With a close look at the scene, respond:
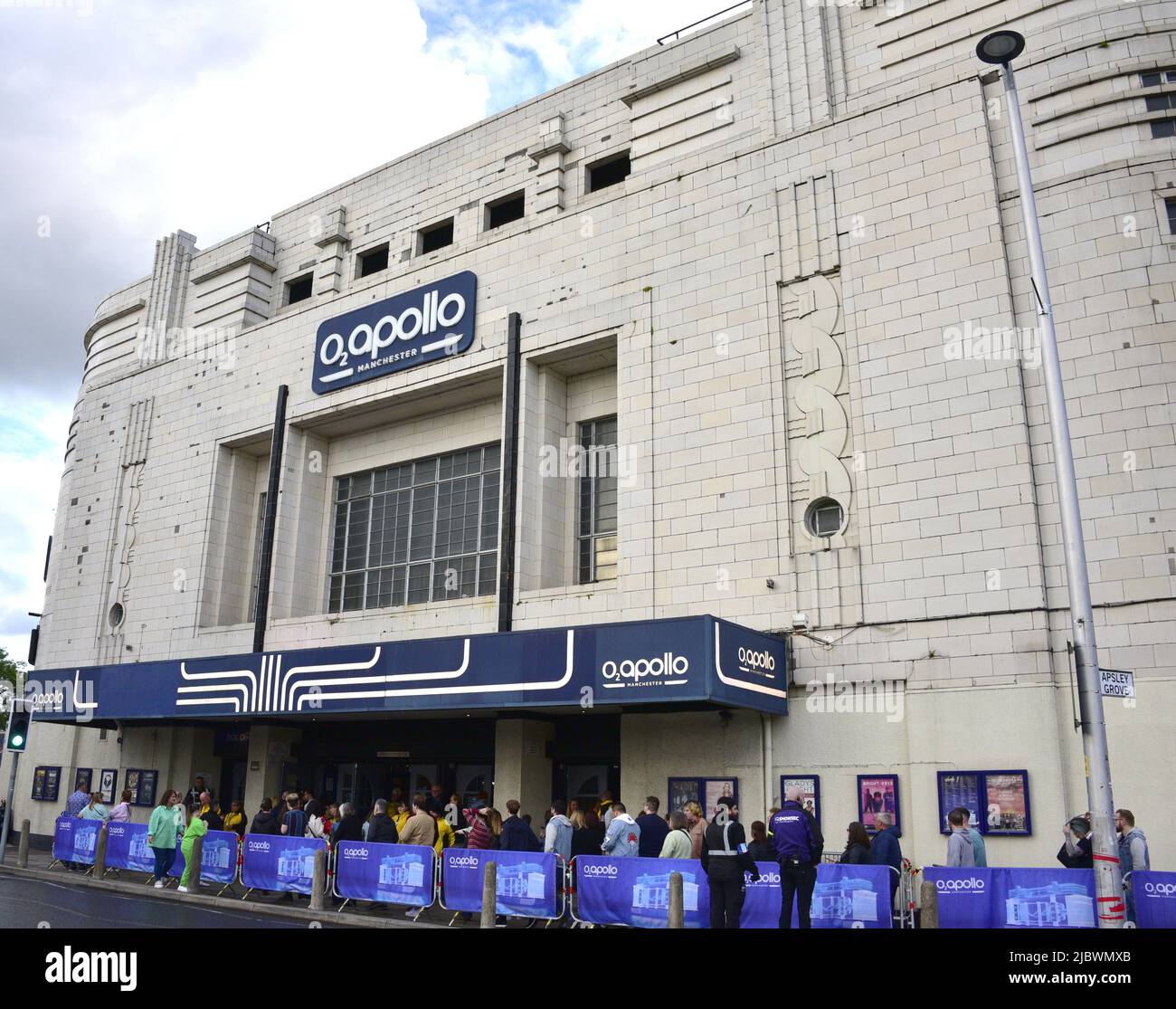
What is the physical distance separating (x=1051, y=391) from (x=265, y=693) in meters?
15.2

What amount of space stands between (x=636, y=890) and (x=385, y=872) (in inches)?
171

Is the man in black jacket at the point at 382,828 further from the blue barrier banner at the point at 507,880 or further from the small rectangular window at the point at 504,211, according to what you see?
the small rectangular window at the point at 504,211

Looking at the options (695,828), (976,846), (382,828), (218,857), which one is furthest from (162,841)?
(976,846)

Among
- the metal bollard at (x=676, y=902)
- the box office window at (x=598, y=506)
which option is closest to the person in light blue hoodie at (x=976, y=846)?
the metal bollard at (x=676, y=902)

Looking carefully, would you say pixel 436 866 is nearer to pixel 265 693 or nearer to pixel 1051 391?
pixel 265 693

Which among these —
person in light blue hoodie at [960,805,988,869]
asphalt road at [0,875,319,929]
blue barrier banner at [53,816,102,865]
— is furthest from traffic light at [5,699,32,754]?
person in light blue hoodie at [960,805,988,869]

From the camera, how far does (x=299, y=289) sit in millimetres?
28203

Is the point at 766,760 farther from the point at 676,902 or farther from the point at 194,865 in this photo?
the point at 194,865

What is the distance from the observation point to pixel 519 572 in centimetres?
1984

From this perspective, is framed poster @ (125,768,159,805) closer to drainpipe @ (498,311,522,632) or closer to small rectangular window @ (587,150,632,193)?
drainpipe @ (498,311,522,632)

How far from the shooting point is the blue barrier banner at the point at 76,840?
20562 mm

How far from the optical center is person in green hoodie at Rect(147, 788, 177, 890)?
18.5 m

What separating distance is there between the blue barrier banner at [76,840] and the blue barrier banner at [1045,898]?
17.0 metres
